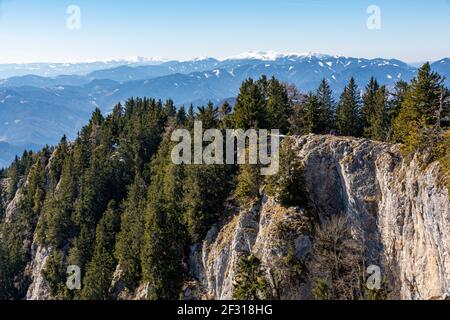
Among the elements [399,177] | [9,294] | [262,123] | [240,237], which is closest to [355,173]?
[399,177]

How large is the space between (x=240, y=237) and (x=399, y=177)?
18380mm

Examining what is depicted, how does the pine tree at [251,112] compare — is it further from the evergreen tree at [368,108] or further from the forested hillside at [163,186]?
the evergreen tree at [368,108]

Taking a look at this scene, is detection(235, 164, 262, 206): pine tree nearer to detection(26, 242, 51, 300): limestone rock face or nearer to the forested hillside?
the forested hillside

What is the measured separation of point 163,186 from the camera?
6675 cm

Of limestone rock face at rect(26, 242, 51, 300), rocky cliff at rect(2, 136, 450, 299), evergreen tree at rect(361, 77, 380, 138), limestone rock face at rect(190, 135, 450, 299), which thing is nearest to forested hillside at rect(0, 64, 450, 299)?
evergreen tree at rect(361, 77, 380, 138)

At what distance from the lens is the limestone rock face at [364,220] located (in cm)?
3462

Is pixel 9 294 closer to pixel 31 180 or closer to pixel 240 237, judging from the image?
pixel 31 180

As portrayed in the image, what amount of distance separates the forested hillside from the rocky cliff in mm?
1551

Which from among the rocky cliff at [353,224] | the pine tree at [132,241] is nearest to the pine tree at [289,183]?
the rocky cliff at [353,224]

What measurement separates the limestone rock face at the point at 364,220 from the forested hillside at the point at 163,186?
1752mm

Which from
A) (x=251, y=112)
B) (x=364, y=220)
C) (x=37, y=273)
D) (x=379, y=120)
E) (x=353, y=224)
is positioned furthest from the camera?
(x=37, y=273)

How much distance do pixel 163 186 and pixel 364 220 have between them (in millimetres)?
33801

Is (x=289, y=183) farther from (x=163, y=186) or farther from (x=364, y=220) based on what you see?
(x=163, y=186)

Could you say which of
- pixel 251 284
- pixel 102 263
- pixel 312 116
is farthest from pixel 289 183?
pixel 102 263
